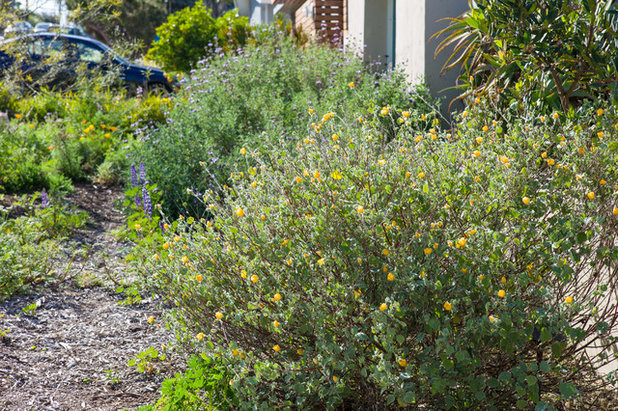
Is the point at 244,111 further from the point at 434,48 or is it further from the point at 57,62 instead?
the point at 57,62

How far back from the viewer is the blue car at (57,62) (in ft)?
26.2

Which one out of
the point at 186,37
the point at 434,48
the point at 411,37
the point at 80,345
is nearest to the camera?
the point at 80,345

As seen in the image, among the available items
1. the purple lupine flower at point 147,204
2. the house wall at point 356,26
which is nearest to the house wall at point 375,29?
the house wall at point 356,26

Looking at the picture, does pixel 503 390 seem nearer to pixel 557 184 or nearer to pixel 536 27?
pixel 557 184

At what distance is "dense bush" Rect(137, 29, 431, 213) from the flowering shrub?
2.27 meters

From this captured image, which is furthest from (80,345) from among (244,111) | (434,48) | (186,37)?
(186,37)

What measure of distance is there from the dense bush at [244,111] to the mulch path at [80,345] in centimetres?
122

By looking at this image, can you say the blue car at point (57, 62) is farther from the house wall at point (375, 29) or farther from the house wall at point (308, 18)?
the house wall at point (375, 29)

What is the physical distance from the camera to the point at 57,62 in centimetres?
877

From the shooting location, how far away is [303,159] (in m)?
2.84

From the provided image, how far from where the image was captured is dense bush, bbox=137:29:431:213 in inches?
225

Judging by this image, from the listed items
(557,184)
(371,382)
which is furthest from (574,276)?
(371,382)

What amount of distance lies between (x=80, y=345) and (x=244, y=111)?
12.8ft

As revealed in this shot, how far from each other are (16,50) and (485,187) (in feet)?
23.7
